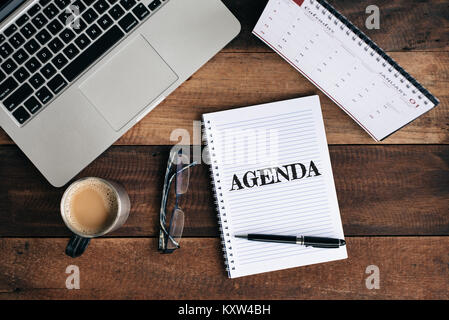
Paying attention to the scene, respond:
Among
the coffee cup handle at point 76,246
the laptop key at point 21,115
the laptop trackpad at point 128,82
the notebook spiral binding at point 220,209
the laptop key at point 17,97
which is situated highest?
the laptop key at point 17,97

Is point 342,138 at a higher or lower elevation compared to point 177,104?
lower

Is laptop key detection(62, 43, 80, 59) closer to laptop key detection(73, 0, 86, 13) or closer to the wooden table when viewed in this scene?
laptop key detection(73, 0, 86, 13)

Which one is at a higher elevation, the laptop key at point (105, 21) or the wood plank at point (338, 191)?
the laptop key at point (105, 21)

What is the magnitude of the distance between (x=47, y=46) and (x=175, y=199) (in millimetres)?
388

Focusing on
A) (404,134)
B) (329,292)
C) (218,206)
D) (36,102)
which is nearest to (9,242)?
(36,102)

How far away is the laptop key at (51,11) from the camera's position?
0.69m

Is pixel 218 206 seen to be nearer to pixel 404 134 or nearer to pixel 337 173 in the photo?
pixel 337 173

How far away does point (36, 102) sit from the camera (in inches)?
27.2

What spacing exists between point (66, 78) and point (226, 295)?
55cm

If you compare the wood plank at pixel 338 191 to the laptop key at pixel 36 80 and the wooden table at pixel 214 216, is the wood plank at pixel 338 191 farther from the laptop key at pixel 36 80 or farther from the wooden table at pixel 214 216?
the laptop key at pixel 36 80

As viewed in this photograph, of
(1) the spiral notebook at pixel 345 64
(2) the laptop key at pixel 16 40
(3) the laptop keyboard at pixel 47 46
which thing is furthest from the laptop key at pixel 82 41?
(1) the spiral notebook at pixel 345 64

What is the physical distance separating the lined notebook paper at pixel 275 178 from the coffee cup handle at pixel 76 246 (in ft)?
0.92
